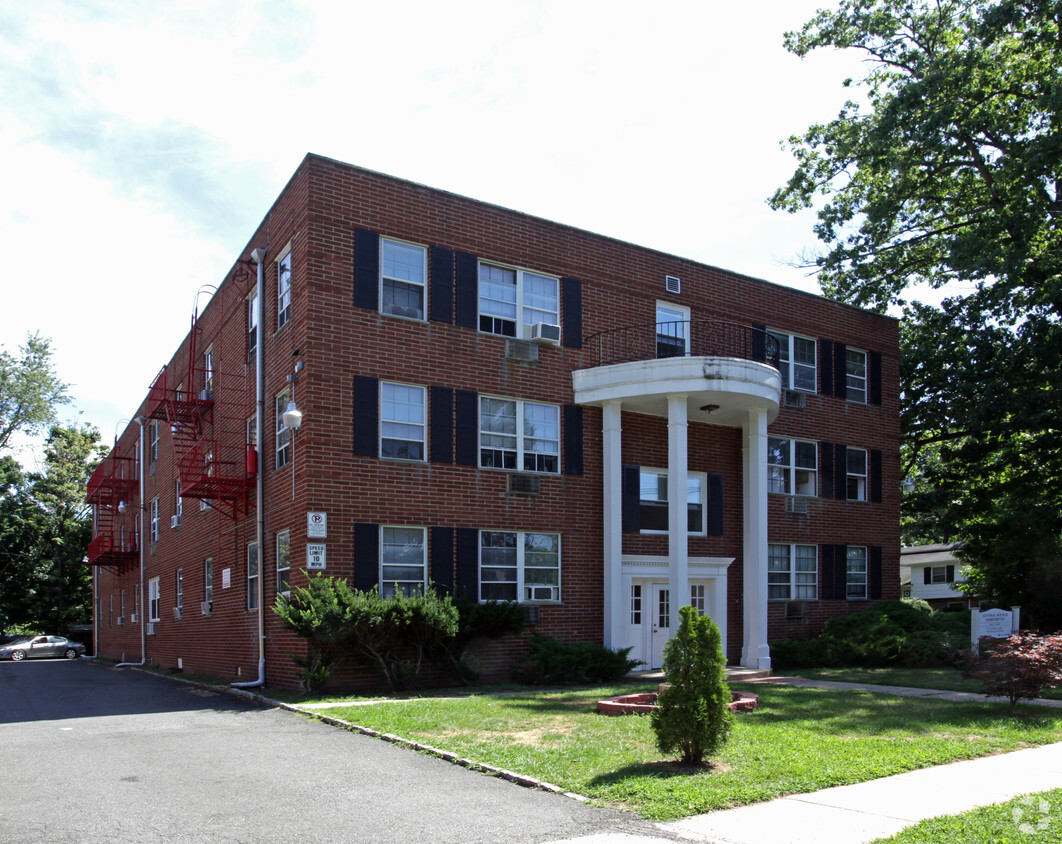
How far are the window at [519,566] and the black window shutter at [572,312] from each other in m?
4.09

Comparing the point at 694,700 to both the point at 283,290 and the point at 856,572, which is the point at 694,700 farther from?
the point at 856,572

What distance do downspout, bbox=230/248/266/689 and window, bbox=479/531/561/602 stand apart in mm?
4190

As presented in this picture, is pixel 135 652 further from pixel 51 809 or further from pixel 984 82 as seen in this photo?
pixel 984 82

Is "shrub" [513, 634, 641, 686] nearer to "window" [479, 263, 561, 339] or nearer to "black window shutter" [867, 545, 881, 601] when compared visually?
"window" [479, 263, 561, 339]

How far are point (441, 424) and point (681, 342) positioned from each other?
6.54m

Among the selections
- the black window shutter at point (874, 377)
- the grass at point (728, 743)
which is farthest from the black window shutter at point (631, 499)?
the black window shutter at point (874, 377)

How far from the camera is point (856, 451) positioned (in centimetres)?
2550

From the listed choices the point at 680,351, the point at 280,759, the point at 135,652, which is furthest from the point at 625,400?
the point at 135,652

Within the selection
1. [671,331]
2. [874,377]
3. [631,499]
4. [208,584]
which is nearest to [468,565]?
[631,499]

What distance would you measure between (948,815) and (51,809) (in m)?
7.06

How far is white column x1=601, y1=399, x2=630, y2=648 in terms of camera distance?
1948 centimetres

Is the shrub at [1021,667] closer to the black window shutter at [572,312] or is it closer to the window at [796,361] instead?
the black window shutter at [572,312]

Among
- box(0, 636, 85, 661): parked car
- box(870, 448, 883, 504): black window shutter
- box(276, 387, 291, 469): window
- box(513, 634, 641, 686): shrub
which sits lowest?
box(0, 636, 85, 661): parked car

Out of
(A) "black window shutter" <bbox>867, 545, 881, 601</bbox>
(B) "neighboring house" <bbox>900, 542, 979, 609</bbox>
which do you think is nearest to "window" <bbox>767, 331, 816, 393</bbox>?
(A) "black window shutter" <bbox>867, 545, 881, 601</bbox>
